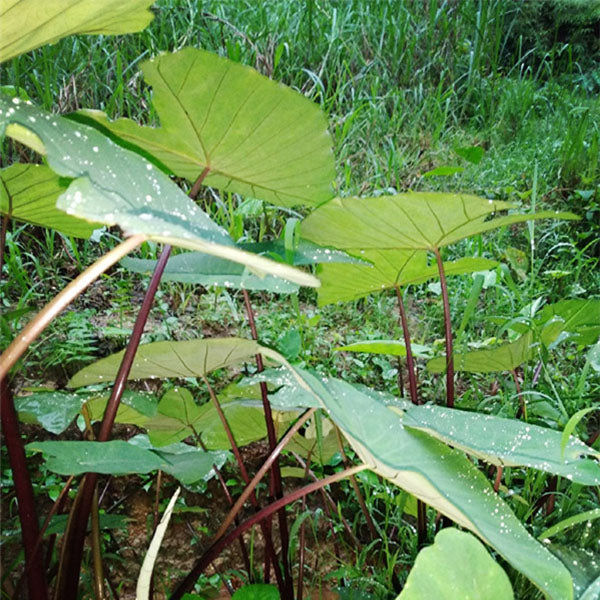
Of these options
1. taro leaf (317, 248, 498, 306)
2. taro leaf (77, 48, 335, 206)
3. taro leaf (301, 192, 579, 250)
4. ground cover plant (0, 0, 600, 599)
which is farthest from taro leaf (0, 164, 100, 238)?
taro leaf (317, 248, 498, 306)

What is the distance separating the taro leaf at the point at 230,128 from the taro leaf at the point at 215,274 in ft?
0.56

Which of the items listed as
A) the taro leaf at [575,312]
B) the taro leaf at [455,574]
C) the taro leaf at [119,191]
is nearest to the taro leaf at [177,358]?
the taro leaf at [119,191]

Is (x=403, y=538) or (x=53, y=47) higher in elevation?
(x=53, y=47)

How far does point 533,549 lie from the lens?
0.63m

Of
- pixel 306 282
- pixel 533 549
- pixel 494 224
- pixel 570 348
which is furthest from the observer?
pixel 570 348

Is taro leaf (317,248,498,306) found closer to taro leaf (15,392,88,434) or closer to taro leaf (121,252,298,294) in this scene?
taro leaf (121,252,298,294)

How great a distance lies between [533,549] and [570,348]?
1853 millimetres

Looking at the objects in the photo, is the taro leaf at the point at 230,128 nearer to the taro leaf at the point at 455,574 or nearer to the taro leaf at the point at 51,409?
the taro leaf at the point at 51,409

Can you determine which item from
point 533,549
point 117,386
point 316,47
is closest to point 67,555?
point 117,386

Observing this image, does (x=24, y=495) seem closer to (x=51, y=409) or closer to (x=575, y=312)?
(x=51, y=409)

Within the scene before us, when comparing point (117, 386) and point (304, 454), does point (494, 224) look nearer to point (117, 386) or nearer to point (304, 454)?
point (117, 386)

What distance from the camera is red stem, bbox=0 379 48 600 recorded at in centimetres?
83

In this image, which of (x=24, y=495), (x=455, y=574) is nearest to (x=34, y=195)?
(x=24, y=495)

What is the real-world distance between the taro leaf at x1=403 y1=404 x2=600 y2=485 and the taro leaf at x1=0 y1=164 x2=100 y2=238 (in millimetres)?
611
